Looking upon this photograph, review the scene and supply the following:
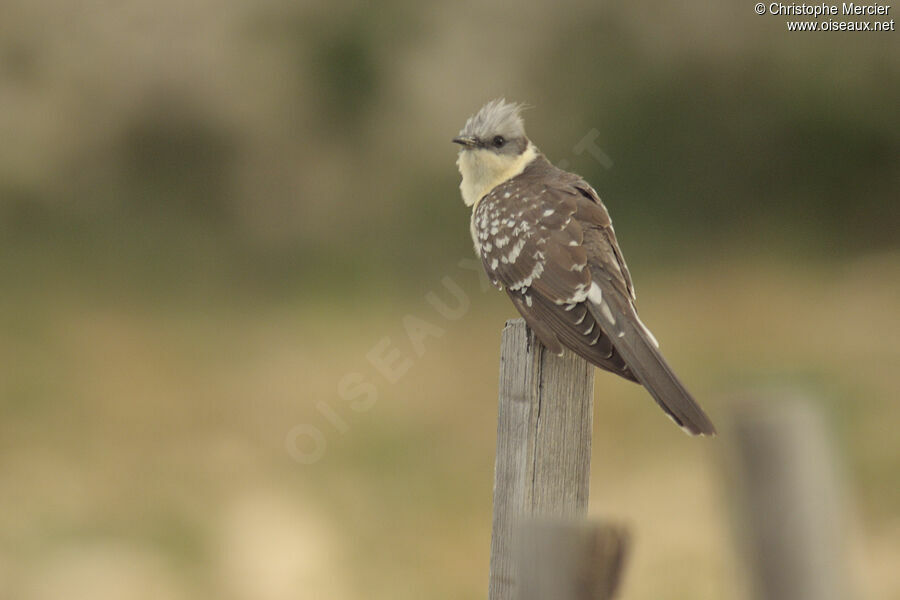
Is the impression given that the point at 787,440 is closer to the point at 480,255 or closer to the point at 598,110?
the point at 480,255

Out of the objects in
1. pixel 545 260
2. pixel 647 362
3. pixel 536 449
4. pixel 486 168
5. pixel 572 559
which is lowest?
pixel 572 559

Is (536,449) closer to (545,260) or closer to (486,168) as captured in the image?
(545,260)

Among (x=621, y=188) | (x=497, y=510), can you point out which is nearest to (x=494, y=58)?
(x=621, y=188)

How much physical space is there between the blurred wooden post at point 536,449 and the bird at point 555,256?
0.11 m

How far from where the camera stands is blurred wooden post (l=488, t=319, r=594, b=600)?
1.89 meters

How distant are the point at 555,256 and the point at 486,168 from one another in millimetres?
752

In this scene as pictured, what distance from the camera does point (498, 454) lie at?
6.48 ft

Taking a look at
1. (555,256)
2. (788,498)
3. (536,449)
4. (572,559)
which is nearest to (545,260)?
(555,256)

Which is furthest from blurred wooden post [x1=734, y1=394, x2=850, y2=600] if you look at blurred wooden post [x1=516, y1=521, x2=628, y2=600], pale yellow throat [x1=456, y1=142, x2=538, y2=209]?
pale yellow throat [x1=456, y1=142, x2=538, y2=209]

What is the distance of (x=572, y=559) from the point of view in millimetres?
1242

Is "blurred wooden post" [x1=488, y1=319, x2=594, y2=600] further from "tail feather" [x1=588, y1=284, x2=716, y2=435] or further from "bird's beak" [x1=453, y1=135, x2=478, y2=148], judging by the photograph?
"bird's beak" [x1=453, y1=135, x2=478, y2=148]

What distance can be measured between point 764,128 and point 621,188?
90 centimetres

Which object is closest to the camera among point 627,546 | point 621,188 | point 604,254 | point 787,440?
point 787,440

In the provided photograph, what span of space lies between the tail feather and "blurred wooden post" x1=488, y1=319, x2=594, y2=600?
0.50 ft
